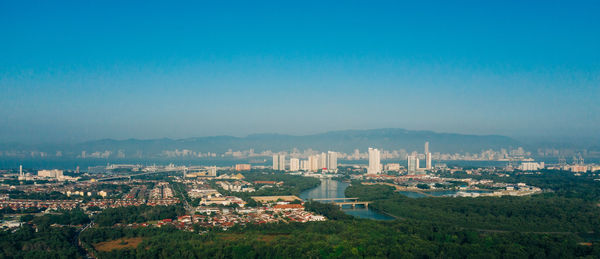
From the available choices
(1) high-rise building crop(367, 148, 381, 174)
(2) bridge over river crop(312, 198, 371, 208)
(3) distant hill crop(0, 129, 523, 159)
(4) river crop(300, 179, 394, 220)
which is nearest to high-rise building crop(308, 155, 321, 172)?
(1) high-rise building crop(367, 148, 381, 174)

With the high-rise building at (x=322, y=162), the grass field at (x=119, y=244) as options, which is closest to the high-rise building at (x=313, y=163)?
the high-rise building at (x=322, y=162)

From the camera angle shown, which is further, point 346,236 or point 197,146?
point 197,146

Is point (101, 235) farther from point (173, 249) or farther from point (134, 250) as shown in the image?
point (173, 249)

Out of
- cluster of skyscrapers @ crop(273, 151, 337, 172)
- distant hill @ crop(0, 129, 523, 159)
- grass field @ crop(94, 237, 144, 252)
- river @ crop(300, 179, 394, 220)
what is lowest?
river @ crop(300, 179, 394, 220)

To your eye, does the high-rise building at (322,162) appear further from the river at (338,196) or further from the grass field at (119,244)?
the grass field at (119,244)

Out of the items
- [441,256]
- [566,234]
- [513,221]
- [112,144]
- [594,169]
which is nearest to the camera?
[441,256]

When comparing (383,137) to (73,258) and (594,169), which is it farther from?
(73,258)

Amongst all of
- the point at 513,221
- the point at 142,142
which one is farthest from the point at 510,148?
the point at 513,221

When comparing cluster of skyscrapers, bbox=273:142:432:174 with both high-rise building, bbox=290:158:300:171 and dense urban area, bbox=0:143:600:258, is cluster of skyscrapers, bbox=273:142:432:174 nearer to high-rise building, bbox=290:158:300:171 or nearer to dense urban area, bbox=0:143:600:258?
high-rise building, bbox=290:158:300:171

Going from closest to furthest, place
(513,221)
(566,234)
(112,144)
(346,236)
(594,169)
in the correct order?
(346,236) → (566,234) → (513,221) → (594,169) → (112,144)
